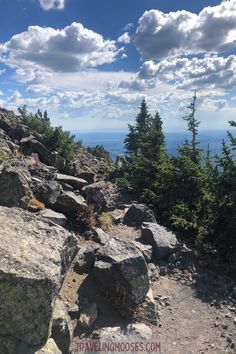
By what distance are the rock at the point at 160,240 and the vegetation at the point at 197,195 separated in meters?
1.10

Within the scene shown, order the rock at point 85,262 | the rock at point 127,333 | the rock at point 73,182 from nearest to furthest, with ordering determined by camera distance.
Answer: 1. the rock at point 127,333
2. the rock at point 85,262
3. the rock at point 73,182

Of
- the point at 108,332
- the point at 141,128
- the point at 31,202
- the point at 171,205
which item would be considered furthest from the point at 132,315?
the point at 141,128

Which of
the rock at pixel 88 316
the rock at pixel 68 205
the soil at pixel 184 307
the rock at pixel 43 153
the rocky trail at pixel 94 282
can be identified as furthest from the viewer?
the rock at pixel 43 153

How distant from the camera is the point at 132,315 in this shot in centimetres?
969

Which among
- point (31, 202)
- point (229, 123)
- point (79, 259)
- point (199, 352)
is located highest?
point (229, 123)

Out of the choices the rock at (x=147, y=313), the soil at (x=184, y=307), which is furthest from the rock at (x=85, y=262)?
the rock at (x=147, y=313)

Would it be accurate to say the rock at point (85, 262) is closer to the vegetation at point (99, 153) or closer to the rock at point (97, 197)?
the rock at point (97, 197)

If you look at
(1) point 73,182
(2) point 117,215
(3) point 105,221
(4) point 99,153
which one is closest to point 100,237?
(3) point 105,221

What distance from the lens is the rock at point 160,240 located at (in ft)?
44.5

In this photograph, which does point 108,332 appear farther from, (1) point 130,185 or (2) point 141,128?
(2) point 141,128

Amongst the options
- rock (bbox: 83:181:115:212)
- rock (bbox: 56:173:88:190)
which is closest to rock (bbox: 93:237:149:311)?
rock (bbox: 83:181:115:212)

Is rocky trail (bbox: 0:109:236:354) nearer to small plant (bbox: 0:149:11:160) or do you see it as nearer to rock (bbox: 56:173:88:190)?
rock (bbox: 56:173:88:190)

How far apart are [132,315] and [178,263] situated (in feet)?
13.8

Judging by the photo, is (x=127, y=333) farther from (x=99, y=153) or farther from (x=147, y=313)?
(x=99, y=153)
